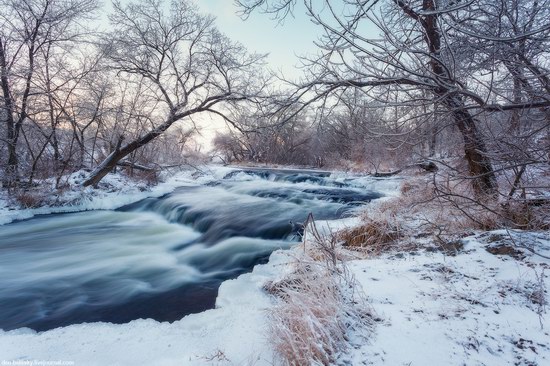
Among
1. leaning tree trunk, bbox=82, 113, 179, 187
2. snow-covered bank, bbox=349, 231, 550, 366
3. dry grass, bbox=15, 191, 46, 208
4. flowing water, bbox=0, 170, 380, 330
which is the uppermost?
leaning tree trunk, bbox=82, 113, 179, 187

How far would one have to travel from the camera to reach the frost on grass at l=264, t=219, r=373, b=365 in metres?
2.09

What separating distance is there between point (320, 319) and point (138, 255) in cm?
535

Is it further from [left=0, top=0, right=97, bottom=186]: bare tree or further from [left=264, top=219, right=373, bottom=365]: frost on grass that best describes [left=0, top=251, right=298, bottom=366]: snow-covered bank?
[left=0, top=0, right=97, bottom=186]: bare tree

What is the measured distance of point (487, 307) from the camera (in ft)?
8.00

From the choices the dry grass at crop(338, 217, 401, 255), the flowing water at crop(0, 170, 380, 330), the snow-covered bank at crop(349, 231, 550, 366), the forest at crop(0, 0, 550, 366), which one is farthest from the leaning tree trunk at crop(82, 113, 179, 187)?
the snow-covered bank at crop(349, 231, 550, 366)

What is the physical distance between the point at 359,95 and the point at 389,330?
7.91 ft

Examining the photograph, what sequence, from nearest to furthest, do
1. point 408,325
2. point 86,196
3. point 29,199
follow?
point 408,325 < point 29,199 < point 86,196

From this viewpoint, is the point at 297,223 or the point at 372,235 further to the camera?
the point at 297,223

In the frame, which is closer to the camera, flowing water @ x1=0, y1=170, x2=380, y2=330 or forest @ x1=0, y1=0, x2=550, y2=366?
forest @ x1=0, y1=0, x2=550, y2=366

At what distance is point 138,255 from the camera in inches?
258

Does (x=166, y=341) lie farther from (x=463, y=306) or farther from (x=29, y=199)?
(x=29, y=199)

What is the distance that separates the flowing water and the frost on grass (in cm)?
187

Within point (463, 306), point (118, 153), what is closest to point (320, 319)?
point (463, 306)

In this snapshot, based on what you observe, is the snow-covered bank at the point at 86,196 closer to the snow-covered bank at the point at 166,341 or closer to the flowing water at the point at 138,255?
the flowing water at the point at 138,255
